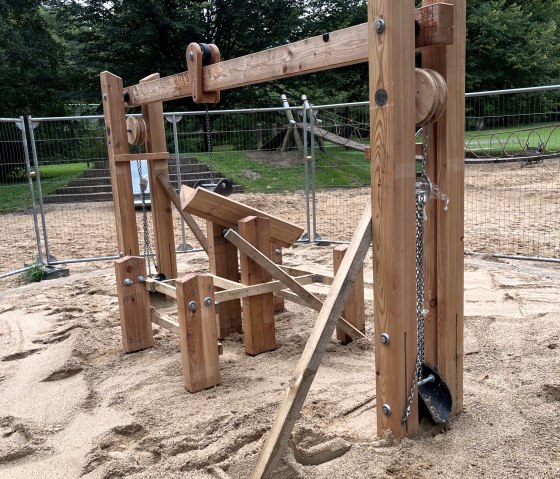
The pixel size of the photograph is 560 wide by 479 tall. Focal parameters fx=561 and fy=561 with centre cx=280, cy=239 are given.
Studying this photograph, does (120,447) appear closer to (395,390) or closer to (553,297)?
(395,390)

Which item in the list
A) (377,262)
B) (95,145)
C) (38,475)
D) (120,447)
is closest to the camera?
(377,262)

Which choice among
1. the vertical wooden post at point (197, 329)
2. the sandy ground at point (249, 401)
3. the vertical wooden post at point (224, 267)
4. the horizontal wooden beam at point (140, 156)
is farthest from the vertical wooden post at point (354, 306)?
the horizontal wooden beam at point (140, 156)

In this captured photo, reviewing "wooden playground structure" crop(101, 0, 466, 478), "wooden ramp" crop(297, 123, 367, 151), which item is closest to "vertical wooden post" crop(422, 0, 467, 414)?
"wooden playground structure" crop(101, 0, 466, 478)

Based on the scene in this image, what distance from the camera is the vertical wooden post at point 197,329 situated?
3340 millimetres

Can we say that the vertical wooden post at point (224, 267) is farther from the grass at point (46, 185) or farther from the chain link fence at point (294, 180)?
the grass at point (46, 185)

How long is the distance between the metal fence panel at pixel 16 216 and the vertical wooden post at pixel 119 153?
9.44 feet

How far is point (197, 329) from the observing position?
339 cm

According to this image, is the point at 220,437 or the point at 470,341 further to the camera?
the point at 470,341

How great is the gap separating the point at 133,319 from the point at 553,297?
3537 mm

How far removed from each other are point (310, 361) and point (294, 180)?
1234cm

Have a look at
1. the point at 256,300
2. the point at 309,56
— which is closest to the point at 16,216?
the point at 256,300

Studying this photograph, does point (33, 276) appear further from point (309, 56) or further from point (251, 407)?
point (309, 56)

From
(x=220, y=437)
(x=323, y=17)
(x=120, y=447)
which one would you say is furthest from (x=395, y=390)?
(x=323, y=17)

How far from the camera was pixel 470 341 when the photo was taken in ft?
13.0
